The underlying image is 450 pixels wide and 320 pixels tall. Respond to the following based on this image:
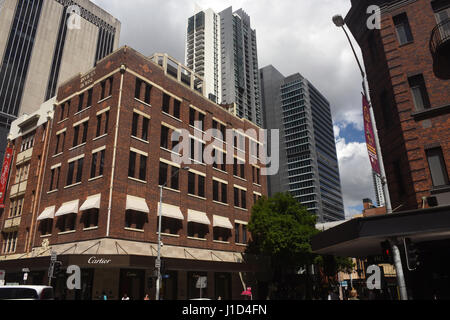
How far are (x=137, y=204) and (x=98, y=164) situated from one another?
199 inches

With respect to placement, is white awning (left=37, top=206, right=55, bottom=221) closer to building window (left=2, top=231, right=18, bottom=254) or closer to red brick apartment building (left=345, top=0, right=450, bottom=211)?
building window (left=2, top=231, right=18, bottom=254)

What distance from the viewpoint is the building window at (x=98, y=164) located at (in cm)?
2919

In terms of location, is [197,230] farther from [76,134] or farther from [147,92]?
[76,134]

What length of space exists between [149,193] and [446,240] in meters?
22.2

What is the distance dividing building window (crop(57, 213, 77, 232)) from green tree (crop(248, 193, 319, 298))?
1821 cm

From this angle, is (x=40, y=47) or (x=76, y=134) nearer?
(x=76, y=134)

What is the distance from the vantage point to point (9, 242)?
3697 cm

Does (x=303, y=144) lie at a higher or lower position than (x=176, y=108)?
higher

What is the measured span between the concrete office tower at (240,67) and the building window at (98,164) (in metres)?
124

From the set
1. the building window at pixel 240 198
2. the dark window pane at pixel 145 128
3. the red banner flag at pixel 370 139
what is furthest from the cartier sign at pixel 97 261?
the building window at pixel 240 198

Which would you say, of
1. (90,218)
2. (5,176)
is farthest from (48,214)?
(5,176)

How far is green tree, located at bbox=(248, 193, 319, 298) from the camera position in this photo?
34188mm

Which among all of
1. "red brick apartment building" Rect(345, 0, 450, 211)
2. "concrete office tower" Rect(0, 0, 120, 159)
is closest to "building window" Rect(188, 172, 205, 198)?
"red brick apartment building" Rect(345, 0, 450, 211)
